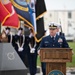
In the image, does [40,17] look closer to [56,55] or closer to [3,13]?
[3,13]

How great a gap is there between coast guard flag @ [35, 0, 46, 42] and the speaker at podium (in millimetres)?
7035

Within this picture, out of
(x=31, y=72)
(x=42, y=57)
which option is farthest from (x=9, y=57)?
(x=31, y=72)

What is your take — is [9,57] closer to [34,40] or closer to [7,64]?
[7,64]

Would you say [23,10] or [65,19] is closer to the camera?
[23,10]

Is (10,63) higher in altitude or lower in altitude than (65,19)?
lower

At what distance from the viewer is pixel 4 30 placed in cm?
1454

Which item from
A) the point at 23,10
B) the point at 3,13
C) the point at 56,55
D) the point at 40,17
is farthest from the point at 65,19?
the point at 56,55

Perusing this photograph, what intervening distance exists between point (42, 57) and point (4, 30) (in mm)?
6142

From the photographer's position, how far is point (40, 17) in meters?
14.9

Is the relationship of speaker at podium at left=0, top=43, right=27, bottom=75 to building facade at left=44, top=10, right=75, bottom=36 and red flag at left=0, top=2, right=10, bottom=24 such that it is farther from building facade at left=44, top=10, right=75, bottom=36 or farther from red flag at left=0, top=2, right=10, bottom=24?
building facade at left=44, top=10, right=75, bottom=36

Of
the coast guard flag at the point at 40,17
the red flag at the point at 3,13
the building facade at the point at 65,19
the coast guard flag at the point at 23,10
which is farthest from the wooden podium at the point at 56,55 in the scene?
the building facade at the point at 65,19

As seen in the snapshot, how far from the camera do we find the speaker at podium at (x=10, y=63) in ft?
23.4

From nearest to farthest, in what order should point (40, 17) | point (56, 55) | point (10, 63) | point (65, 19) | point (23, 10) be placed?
point (10, 63) < point (56, 55) < point (23, 10) < point (40, 17) < point (65, 19)

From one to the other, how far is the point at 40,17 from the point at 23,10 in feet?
4.05
